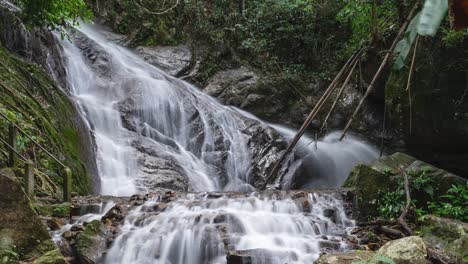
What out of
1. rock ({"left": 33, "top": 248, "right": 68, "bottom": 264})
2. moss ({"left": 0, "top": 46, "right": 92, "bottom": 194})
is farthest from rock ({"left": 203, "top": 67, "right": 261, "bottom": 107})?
rock ({"left": 33, "top": 248, "right": 68, "bottom": 264})

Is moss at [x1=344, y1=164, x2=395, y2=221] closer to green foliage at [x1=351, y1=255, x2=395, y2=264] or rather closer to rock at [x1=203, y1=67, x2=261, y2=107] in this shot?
green foliage at [x1=351, y1=255, x2=395, y2=264]

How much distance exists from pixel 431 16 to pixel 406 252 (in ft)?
12.3

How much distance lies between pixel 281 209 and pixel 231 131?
20.8 ft

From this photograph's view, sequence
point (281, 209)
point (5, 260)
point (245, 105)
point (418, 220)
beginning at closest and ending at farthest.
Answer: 1. point (5, 260)
2. point (418, 220)
3. point (281, 209)
4. point (245, 105)

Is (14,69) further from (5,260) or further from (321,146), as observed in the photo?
(321,146)

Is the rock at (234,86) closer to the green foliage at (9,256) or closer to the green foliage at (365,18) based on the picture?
the green foliage at (365,18)

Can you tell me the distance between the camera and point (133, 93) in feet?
42.9

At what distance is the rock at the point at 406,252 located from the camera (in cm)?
393

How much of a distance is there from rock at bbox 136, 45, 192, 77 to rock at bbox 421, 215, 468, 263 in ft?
39.2

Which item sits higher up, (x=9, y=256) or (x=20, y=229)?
(x=20, y=229)

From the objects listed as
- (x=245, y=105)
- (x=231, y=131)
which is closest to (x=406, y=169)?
(x=231, y=131)

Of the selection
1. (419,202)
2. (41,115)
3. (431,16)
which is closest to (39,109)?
(41,115)

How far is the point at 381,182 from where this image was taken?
266 inches

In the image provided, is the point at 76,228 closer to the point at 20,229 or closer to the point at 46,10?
the point at 20,229
